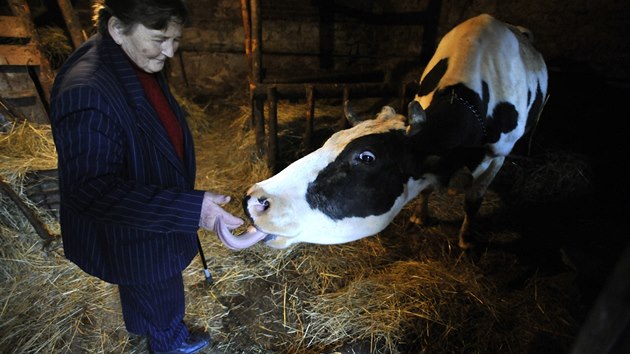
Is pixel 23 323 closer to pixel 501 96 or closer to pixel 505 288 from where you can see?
pixel 505 288

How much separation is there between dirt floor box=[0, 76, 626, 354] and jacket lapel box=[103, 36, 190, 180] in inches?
71.9

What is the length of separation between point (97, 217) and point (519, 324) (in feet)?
10.2

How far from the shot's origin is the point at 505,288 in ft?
10.3

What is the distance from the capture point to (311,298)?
3049mm

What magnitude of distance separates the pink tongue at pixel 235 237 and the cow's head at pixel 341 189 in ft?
0.04

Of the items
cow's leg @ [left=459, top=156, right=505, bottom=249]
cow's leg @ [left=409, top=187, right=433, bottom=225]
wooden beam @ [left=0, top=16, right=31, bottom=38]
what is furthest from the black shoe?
wooden beam @ [left=0, top=16, right=31, bottom=38]

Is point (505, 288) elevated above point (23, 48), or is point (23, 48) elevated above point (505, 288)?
point (23, 48)

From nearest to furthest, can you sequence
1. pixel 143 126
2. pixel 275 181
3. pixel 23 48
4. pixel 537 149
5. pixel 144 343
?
pixel 143 126
pixel 275 181
pixel 144 343
pixel 23 48
pixel 537 149

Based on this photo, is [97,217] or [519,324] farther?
[519,324]

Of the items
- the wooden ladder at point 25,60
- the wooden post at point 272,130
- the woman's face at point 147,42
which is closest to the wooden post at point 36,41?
the wooden ladder at point 25,60

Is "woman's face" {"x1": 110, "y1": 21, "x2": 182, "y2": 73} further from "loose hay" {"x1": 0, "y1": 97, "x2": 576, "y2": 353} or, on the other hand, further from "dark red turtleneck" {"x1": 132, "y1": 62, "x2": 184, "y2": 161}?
"loose hay" {"x1": 0, "y1": 97, "x2": 576, "y2": 353}

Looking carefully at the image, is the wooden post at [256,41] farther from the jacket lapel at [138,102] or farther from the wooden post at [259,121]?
the jacket lapel at [138,102]

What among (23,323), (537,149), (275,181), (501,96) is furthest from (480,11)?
(23,323)

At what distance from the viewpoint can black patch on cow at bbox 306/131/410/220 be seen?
6.58 feet
